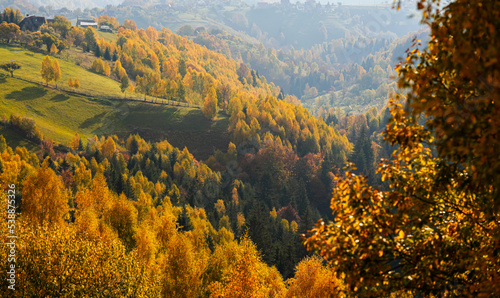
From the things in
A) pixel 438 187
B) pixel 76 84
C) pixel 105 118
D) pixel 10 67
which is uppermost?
pixel 438 187

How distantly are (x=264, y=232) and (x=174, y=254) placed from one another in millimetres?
51634

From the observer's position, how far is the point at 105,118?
160000 millimetres

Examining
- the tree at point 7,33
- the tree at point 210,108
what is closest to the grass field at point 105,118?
the tree at point 210,108

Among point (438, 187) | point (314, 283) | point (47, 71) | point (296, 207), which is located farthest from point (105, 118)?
point (438, 187)

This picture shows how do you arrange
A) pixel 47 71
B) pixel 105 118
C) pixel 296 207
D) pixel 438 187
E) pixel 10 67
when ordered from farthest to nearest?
pixel 47 71 → pixel 105 118 → pixel 10 67 → pixel 296 207 → pixel 438 187

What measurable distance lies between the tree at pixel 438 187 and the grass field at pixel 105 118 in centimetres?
13272

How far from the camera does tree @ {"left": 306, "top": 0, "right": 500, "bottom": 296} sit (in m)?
7.05

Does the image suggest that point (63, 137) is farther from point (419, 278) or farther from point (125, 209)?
point (419, 278)

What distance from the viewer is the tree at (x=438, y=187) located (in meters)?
7.05

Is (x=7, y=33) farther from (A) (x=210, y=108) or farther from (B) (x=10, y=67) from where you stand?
(A) (x=210, y=108)

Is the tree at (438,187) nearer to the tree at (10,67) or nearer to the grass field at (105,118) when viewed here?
the grass field at (105,118)

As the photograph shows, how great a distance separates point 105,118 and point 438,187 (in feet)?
542

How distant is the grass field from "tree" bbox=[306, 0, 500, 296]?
435 feet

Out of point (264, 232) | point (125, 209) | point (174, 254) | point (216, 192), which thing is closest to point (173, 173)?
point (216, 192)
